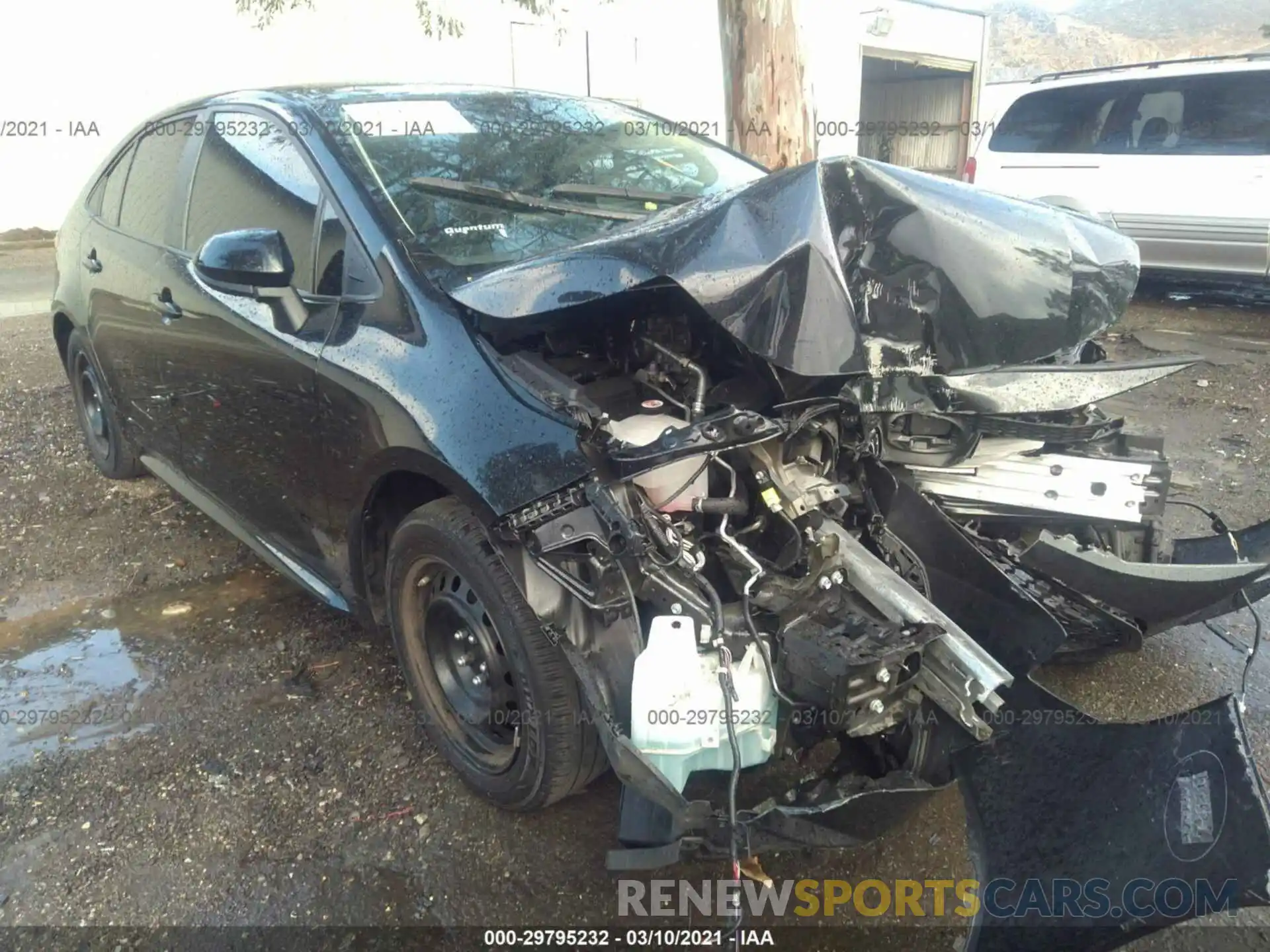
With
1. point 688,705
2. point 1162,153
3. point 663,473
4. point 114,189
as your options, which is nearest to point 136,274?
point 114,189

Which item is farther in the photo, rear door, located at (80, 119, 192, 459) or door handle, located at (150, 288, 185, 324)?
rear door, located at (80, 119, 192, 459)

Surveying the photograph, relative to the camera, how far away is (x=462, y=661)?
260 cm

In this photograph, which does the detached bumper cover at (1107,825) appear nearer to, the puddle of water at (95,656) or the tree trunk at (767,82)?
the puddle of water at (95,656)

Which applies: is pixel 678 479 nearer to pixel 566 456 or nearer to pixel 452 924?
pixel 566 456

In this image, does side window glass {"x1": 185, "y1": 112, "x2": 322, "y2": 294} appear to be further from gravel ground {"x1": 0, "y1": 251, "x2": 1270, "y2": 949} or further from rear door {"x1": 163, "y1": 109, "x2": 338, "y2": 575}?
gravel ground {"x1": 0, "y1": 251, "x2": 1270, "y2": 949}

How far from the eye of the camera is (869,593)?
82.0 inches

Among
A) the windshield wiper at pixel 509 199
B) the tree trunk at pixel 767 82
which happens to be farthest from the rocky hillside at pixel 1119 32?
the windshield wiper at pixel 509 199

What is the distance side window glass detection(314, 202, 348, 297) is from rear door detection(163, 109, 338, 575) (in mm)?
33

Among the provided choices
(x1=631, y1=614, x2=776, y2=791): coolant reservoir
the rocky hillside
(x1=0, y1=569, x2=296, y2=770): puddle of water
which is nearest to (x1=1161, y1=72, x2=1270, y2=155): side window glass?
(x1=631, y1=614, x2=776, y2=791): coolant reservoir

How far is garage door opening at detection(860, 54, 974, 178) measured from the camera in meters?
18.1

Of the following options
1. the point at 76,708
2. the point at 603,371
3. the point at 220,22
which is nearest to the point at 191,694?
the point at 76,708

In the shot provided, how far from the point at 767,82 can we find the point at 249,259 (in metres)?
4.35

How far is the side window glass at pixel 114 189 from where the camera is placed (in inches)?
162

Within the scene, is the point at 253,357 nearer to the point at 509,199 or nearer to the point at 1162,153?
the point at 509,199
